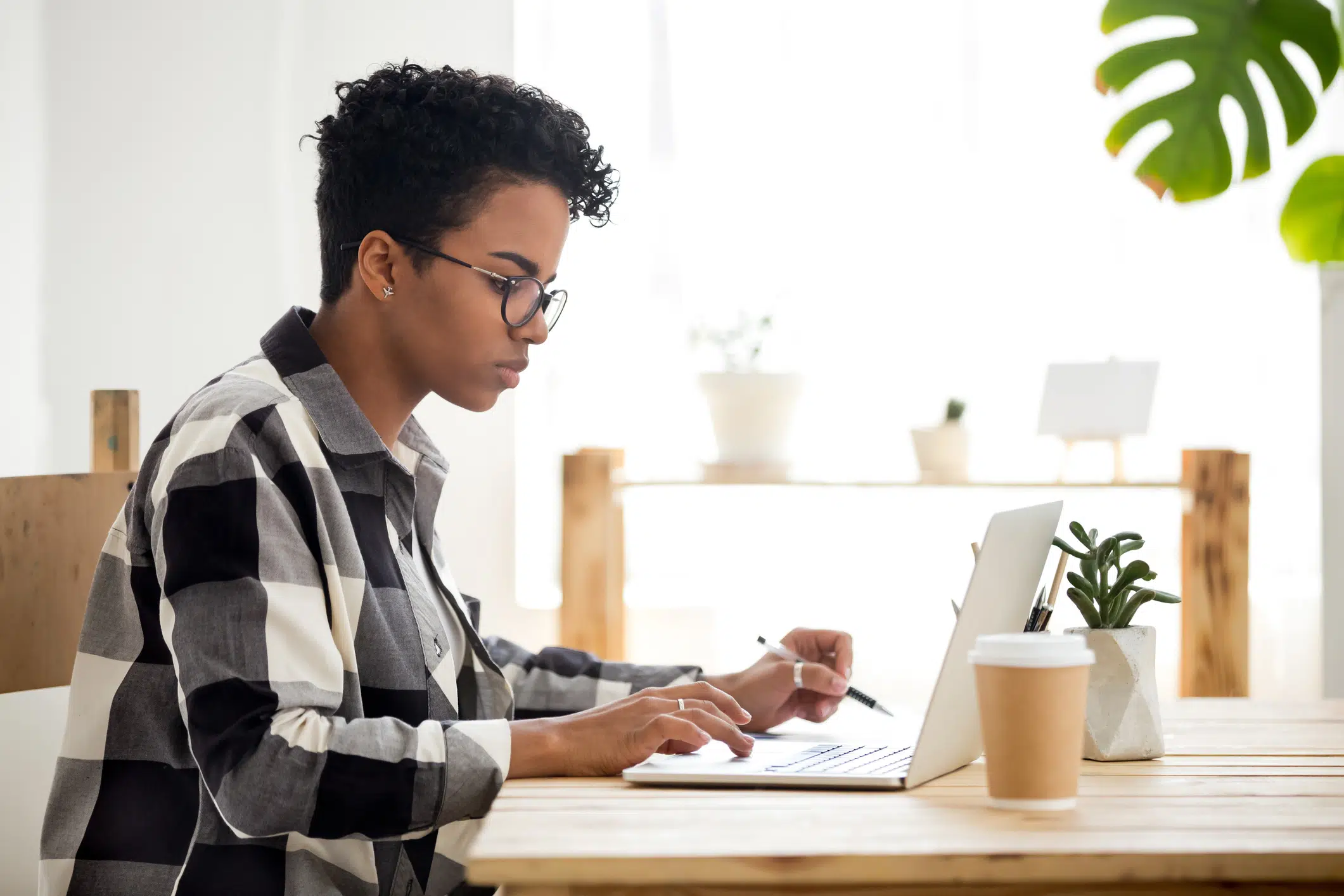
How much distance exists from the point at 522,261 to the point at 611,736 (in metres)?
0.51

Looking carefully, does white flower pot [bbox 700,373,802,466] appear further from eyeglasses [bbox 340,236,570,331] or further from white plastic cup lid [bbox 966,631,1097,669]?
white plastic cup lid [bbox 966,631,1097,669]

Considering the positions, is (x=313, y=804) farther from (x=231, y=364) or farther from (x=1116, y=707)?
(x=231, y=364)

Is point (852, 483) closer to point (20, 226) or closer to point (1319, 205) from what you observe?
point (1319, 205)

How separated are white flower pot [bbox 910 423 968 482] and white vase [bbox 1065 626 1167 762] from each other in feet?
5.13

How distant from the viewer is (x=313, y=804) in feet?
2.92

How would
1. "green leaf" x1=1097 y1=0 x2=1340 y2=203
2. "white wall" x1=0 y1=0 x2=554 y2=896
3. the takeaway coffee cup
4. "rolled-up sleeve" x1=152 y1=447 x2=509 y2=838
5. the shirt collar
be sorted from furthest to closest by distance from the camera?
"white wall" x1=0 y1=0 x2=554 y2=896 < "green leaf" x1=1097 y1=0 x2=1340 y2=203 < the shirt collar < "rolled-up sleeve" x1=152 y1=447 x2=509 y2=838 < the takeaway coffee cup

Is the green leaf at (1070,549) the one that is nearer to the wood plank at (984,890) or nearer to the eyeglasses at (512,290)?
the wood plank at (984,890)

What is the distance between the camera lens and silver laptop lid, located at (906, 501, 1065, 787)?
860 millimetres

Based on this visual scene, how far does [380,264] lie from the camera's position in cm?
122

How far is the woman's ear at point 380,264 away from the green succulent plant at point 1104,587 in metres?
0.69

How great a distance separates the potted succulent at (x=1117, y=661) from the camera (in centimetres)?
98

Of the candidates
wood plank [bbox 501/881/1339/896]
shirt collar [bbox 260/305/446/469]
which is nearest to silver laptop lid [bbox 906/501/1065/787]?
wood plank [bbox 501/881/1339/896]

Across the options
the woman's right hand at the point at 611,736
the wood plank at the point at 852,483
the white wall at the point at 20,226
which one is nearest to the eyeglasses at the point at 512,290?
the woman's right hand at the point at 611,736

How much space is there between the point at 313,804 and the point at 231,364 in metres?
1.81
